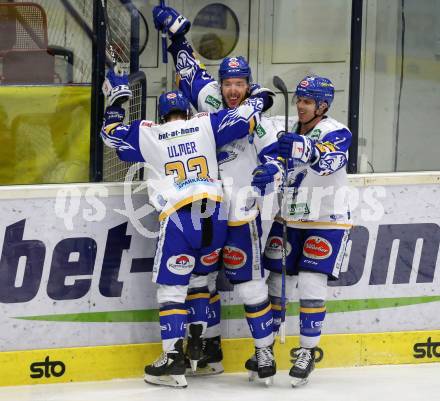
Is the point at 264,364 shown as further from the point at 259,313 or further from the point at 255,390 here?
the point at 259,313

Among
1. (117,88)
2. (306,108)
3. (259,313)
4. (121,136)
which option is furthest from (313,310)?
(117,88)

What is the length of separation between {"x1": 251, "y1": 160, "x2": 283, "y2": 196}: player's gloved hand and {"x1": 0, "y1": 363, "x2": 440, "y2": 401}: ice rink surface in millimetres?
858

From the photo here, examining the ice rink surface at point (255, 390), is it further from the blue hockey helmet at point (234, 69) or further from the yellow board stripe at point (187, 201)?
the blue hockey helmet at point (234, 69)

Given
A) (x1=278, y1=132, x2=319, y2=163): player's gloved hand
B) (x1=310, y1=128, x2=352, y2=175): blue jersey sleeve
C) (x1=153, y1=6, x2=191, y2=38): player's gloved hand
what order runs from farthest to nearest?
(x1=153, y1=6, x2=191, y2=38): player's gloved hand → (x1=310, y1=128, x2=352, y2=175): blue jersey sleeve → (x1=278, y1=132, x2=319, y2=163): player's gloved hand

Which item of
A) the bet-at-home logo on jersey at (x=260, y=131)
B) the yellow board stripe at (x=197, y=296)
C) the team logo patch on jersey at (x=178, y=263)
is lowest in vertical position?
the yellow board stripe at (x=197, y=296)

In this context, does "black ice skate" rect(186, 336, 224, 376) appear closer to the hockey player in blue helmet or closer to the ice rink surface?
the ice rink surface

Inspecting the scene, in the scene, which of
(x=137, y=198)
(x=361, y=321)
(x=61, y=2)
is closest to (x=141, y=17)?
(x=61, y=2)

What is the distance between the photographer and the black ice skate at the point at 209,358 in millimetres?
5688

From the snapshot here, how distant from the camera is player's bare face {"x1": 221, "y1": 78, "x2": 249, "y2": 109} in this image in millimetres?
5480

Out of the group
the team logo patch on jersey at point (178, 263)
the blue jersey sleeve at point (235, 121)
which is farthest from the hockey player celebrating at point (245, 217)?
the team logo patch on jersey at point (178, 263)

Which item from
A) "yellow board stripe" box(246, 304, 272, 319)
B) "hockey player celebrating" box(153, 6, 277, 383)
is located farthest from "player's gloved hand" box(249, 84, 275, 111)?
"yellow board stripe" box(246, 304, 272, 319)

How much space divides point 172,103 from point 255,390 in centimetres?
127

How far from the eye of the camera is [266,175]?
527cm

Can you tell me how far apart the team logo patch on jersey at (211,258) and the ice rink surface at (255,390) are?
1.75 ft
